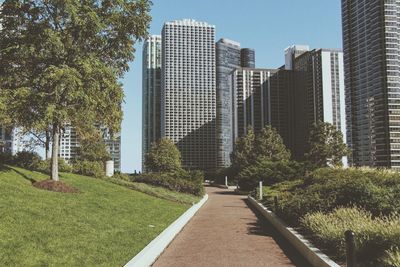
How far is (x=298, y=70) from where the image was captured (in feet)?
428

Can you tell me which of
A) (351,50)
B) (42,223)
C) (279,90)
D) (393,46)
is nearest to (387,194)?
(42,223)

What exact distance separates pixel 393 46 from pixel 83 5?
273 ft

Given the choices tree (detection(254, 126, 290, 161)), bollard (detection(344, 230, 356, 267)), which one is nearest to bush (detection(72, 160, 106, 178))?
bollard (detection(344, 230, 356, 267))

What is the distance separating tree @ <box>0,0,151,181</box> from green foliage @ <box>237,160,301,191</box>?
79.3 ft

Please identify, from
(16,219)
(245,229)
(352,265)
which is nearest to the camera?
(352,265)

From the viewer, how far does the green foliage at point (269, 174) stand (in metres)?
44.2

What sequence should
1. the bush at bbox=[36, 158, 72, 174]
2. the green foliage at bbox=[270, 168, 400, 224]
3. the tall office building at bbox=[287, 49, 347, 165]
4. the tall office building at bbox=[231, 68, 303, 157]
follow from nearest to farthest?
the green foliage at bbox=[270, 168, 400, 224] < the bush at bbox=[36, 158, 72, 174] < the tall office building at bbox=[287, 49, 347, 165] < the tall office building at bbox=[231, 68, 303, 157]

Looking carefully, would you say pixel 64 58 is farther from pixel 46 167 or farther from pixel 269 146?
pixel 269 146

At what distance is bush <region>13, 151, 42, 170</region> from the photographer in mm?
26781

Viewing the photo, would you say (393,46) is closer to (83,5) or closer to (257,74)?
(257,74)

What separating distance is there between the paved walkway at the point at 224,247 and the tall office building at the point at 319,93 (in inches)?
3721

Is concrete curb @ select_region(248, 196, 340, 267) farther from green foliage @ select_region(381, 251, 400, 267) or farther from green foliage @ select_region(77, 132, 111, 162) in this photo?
green foliage @ select_region(77, 132, 111, 162)

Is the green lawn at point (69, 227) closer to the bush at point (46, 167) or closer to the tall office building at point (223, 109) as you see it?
the bush at point (46, 167)

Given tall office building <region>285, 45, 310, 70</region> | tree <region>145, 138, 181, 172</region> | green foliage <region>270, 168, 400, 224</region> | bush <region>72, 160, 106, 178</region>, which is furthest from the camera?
tall office building <region>285, 45, 310, 70</region>
